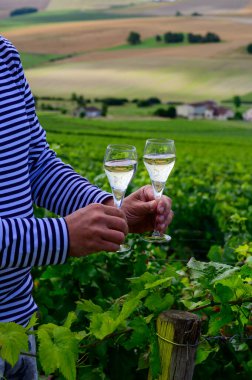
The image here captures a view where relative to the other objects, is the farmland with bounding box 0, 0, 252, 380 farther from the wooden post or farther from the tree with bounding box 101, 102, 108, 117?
the tree with bounding box 101, 102, 108, 117

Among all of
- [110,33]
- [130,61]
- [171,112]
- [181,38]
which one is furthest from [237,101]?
[110,33]

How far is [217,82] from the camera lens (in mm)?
88875

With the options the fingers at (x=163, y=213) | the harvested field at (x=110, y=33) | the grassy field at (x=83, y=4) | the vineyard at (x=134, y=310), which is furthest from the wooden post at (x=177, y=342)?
the grassy field at (x=83, y=4)

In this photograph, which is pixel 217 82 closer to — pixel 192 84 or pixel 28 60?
pixel 192 84

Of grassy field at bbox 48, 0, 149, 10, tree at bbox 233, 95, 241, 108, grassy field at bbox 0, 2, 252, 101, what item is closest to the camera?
tree at bbox 233, 95, 241, 108

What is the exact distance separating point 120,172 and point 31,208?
325mm

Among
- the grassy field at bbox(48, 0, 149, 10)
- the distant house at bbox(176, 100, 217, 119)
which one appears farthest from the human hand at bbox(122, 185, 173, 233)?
the grassy field at bbox(48, 0, 149, 10)

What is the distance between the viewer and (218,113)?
85.7 m

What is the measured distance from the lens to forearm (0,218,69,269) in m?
2.05

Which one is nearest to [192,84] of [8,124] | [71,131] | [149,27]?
[149,27]

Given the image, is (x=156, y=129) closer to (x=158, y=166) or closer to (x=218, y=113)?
(x=218, y=113)

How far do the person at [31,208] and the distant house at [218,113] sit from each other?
81.9m

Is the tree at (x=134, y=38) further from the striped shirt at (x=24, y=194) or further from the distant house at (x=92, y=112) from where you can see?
the striped shirt at (x=24, y=194)

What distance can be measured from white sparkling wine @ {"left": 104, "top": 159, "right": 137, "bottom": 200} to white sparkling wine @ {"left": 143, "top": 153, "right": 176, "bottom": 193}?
162 millimetres
